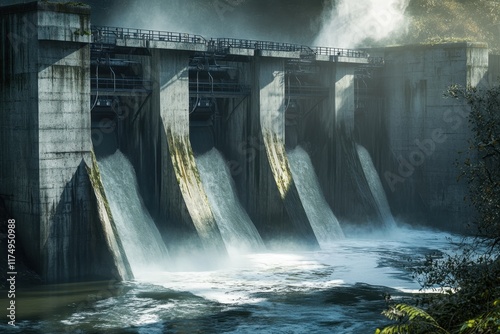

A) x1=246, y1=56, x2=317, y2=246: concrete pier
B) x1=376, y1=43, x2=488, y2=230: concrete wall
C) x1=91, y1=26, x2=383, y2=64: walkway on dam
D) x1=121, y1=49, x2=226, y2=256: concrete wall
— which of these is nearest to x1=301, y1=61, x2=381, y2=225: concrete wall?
x1=91, y1=26, x2=383, y2=64: walkway on dam

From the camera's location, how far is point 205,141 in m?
47.0

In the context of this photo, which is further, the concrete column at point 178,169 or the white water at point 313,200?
the white water at point 313,200

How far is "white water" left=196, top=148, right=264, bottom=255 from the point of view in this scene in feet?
145

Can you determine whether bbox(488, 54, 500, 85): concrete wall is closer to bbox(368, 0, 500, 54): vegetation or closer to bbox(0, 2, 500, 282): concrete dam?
bbox(0, 2, 500, 282): concrete dam

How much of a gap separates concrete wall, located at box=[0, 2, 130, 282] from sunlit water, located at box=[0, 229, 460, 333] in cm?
165

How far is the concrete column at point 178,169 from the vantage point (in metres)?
41.0

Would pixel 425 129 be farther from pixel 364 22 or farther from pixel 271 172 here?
pixel 364 22

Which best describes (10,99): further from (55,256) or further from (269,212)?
(269,212)

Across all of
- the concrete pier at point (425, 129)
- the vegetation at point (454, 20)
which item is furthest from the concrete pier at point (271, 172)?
the vegetation at point (454, 20)

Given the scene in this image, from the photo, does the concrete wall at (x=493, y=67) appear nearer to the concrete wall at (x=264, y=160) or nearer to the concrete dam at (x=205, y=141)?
the concrete dam at (x=205, y=141)

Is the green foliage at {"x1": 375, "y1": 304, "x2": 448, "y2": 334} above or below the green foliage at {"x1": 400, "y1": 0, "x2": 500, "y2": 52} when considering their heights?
below

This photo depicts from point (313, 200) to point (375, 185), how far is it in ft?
20.9

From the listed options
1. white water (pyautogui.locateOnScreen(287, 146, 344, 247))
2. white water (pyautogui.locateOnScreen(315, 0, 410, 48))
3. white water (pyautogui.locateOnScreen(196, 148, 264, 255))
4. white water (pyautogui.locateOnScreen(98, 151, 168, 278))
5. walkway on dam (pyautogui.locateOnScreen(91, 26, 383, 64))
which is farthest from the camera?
white water (pyautogui.locateOnScreen(315, 0, 410, 48))

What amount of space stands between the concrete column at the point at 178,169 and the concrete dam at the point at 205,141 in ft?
0.24
